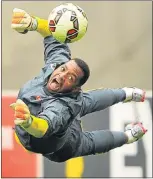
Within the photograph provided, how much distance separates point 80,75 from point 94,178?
2.08m

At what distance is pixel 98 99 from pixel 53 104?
1.27 feet

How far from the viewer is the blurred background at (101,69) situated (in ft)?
14.3

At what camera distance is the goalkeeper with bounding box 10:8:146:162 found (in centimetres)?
232

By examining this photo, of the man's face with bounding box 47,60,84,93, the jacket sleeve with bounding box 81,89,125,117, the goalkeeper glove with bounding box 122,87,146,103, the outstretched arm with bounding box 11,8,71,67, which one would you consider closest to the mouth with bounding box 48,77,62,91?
the man's face with bounding box 47,60,84,93

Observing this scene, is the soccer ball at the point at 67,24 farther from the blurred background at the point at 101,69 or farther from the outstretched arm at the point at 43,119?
the blurred background at the point at 101,69

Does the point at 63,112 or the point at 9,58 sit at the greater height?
the point at 9,58

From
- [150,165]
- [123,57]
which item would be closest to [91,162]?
[150,165]

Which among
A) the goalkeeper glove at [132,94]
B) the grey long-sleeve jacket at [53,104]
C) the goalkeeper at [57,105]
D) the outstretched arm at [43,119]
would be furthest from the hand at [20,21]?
the goalkeeper glove at [132,94]

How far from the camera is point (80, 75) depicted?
95.6 inches

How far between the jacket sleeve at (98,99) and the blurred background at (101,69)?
1596mm

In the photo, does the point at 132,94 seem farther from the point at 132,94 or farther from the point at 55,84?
the point at 55,84

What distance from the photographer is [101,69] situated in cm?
456

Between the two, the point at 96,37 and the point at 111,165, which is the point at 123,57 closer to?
the point at 96,37

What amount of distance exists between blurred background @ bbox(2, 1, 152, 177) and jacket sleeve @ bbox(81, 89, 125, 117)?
5.24 feet
